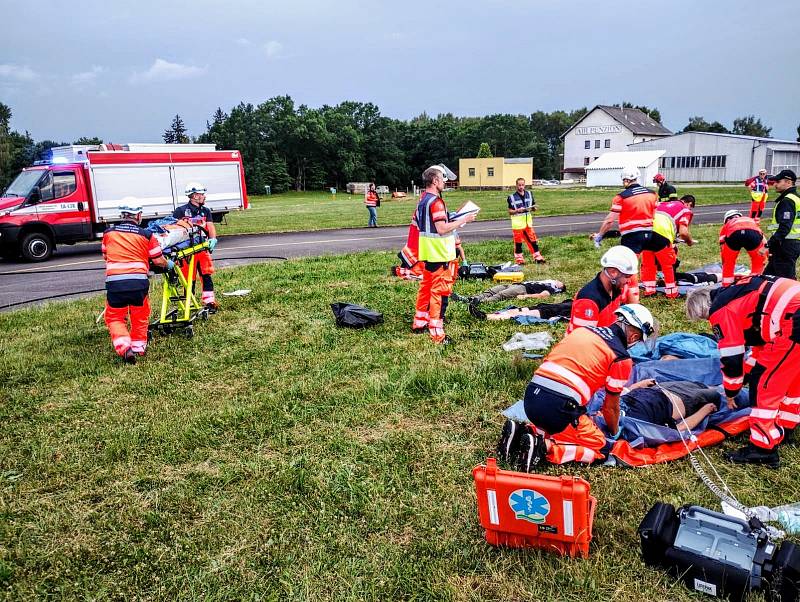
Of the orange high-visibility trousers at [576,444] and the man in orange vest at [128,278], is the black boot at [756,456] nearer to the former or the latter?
the orange high-visibility trousers at [576,444]

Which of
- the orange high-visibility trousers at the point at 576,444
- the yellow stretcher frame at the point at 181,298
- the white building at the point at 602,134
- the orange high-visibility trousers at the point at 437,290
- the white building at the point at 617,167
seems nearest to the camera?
the orange high-visibility trousers at the point at 576,444

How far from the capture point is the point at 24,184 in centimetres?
1588

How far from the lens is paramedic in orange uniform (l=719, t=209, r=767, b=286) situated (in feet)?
22.6


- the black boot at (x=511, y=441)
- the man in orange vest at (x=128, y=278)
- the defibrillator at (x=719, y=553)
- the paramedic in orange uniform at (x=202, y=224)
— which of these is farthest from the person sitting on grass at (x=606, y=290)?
the paramedic in orange uniform at (x=202, y=224)

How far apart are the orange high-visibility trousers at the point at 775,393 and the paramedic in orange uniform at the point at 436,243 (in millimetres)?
3504

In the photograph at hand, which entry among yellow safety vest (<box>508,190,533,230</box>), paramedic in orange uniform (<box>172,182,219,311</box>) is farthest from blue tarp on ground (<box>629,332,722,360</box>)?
paramedic in orange uniform (<box>172,182,219,311</box>)

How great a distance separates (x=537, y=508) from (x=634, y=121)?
79.6 metres

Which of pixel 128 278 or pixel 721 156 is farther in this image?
pixel 721 156

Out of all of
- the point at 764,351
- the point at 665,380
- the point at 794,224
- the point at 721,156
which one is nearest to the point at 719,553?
the point at 764,351

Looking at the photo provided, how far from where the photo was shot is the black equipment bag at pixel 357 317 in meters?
7.86

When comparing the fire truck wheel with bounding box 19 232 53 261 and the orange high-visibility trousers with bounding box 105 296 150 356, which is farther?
the fire truck wheel with bounding box 19 232 53 261

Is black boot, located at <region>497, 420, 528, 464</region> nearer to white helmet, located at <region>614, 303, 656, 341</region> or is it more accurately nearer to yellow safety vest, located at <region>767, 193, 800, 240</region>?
white helmet, located at <region>614, 303, 656, 341</region>

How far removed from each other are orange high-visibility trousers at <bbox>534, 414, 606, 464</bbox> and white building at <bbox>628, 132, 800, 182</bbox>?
2209 inches

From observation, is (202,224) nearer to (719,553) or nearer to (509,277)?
(509,277)
